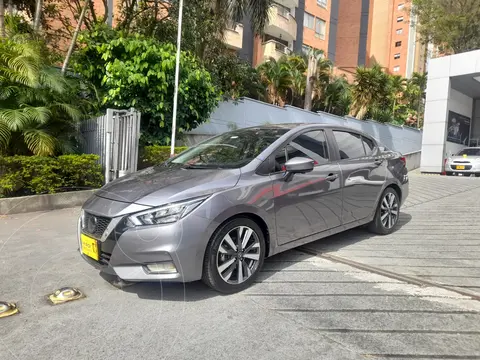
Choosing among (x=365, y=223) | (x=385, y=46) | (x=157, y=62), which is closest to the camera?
(x=365, y=223)

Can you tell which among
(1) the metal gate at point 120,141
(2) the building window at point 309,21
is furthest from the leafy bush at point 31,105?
(2) the building window at point 309,21

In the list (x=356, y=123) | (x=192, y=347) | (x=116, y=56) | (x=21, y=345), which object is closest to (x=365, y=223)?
(x=192, y=347)

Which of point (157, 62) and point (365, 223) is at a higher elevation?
point (157, 62)

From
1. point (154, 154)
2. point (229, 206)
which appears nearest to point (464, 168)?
point (154, 154)

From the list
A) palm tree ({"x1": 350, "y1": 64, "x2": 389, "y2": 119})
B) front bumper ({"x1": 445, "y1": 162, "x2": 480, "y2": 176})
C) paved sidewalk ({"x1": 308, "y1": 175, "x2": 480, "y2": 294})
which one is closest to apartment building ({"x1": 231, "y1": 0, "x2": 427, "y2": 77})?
palm tree ({"x1": 350, "y1": 64, "x2": 389, "y2": 119})

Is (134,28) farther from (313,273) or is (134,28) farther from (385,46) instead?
(385,46)

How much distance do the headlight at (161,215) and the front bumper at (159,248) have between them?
0.14 feet

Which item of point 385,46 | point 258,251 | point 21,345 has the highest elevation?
point 385,46

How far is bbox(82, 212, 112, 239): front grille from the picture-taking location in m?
3.16

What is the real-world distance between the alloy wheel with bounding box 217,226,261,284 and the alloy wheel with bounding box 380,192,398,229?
2495 millimetres

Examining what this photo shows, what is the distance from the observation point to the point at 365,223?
4.95 meters

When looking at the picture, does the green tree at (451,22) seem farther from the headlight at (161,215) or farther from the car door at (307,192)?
the headlight at (161,215)

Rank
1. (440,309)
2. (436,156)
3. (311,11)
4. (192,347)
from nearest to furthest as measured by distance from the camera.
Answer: (192,347) < (440,309) < (436,156) < (311,11)

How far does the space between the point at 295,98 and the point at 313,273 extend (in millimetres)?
19609
